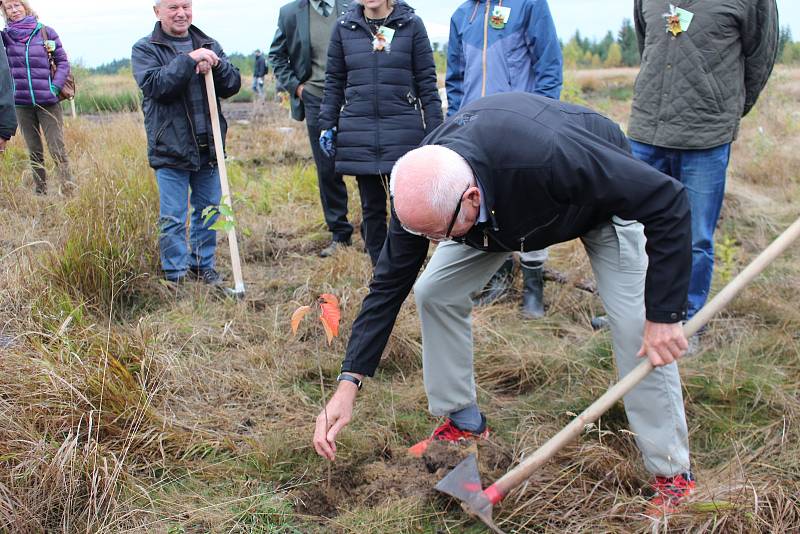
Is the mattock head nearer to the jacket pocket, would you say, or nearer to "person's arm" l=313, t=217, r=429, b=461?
"person's arm" l=313, t=217, r=429, b=461

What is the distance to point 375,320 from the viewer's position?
2352mm

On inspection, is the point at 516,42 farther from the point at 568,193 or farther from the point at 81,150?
the point at 81,150

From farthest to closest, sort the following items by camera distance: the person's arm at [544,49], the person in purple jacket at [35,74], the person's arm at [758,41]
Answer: the person in purple jacket at [35,74] → the person's arm at [544,49] → the person's arm at [758,41]

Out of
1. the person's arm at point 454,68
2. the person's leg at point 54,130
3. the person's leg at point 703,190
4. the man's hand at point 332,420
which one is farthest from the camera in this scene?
the person's leg at point 54,130

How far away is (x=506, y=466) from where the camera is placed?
266 centimetres

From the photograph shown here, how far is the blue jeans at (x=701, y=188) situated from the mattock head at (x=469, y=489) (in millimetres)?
1672

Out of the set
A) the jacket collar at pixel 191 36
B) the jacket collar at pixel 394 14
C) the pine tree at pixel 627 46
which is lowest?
the pine tree at pixel 627 46

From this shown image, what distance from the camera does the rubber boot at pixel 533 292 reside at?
393 cm

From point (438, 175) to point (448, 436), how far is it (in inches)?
50.3

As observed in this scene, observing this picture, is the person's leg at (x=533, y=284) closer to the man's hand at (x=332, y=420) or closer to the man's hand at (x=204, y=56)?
the man's hand at (x=332, y=420)

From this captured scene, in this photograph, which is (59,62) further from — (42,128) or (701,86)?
(701,86)

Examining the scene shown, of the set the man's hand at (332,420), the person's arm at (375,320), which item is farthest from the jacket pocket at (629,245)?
the man's hand at (332,420)

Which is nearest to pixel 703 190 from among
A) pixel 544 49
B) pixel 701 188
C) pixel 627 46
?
pixel 701 188

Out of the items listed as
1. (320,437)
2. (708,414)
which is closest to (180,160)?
(320,437)
